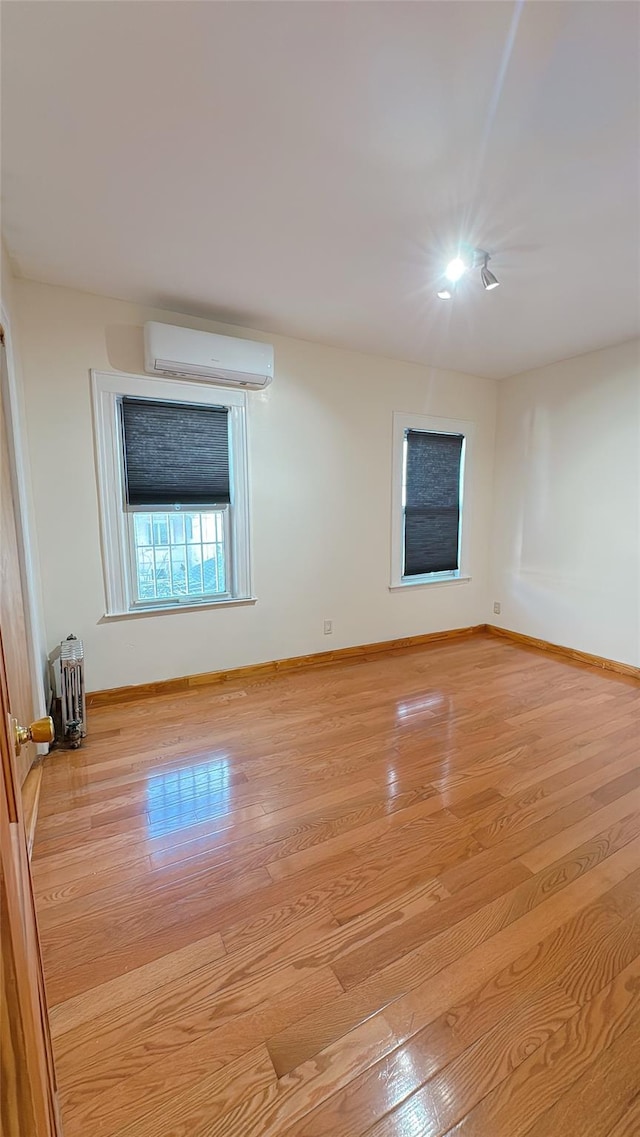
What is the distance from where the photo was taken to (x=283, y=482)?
136 inches

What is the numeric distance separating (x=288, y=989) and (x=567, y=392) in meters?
4.44

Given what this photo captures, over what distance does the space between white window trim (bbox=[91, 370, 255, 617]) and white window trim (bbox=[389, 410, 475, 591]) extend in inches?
56.4

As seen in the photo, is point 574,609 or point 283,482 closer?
point 283,482

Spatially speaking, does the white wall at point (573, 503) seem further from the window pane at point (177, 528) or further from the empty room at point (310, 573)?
the window pane at point (177, 528)

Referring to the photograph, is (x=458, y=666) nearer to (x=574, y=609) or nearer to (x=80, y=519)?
(x=574, y=609)

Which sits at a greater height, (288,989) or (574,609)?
(574,609)

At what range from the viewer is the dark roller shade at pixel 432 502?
13.6 ft

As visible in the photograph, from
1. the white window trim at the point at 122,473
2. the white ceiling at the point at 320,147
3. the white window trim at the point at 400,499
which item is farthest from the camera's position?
the white window trim at the point at 400,499

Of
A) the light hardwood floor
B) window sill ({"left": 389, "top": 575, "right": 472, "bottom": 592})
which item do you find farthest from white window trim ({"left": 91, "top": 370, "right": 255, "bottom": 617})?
window sill ({"left": 389, "top": 575, "right": 472, "bottom": 592})

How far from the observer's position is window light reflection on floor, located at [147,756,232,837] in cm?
191

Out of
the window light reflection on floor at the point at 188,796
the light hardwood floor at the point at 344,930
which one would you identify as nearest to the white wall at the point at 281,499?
the light hardwood floor at the point at 344,930

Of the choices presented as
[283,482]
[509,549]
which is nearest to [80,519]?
[283,482]

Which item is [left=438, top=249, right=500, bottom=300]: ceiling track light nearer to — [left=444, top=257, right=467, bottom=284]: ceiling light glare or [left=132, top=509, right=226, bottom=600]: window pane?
[left=444, top=257, right=467, bottom=284]: ceiling light glare

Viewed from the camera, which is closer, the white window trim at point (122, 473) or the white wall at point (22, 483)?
the white wall at point (22, 483)
